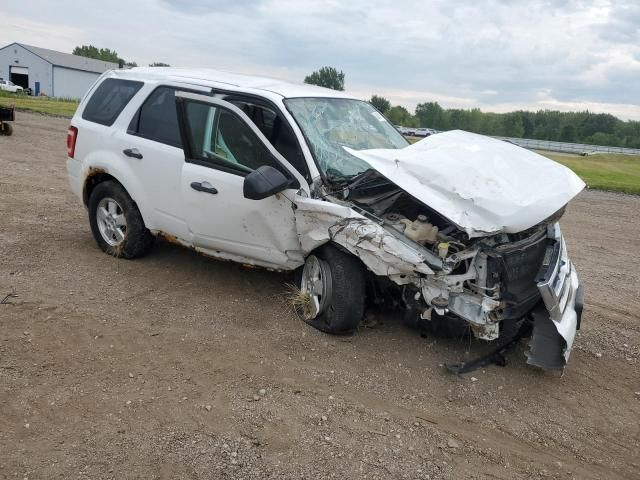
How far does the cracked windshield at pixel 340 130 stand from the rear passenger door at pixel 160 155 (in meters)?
1.20

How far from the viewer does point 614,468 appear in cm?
329

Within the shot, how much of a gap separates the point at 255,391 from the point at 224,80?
117 inches

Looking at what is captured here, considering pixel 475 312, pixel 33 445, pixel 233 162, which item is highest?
pixel 233 162

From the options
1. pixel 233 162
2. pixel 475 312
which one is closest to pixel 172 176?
pixel 233 162

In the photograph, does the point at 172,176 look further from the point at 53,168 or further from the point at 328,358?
the point at 53,168

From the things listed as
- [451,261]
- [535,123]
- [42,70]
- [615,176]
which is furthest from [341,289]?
[535,123]

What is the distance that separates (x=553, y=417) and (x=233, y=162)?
313 cm

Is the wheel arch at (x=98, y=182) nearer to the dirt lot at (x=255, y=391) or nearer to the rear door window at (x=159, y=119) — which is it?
the rear door window at (x=159, y=119)

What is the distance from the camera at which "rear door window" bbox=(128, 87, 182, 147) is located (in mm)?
5242

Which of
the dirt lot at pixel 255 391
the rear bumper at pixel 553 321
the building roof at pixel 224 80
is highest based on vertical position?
the building roof at pixel 224 80

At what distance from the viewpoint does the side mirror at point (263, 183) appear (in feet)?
13.9

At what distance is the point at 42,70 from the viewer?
74.0m

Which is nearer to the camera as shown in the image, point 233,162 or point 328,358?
point 328,358

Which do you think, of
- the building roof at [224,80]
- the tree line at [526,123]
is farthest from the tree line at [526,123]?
the building roof at [224,80]
